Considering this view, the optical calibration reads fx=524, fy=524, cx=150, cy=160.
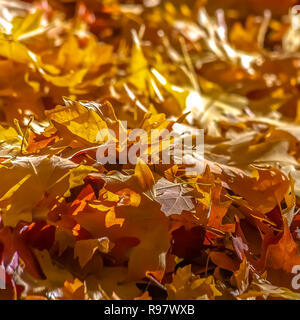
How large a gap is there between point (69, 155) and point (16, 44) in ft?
0.91

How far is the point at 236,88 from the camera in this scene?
3.30ft

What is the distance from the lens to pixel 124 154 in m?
0.61

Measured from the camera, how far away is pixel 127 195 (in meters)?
0.57

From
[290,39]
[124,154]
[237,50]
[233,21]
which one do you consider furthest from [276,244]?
[233,21]

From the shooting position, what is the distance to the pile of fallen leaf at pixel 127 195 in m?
0.54

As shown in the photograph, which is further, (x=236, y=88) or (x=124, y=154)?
(x=236, y=88)

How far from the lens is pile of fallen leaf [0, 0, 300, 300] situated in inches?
21.2
